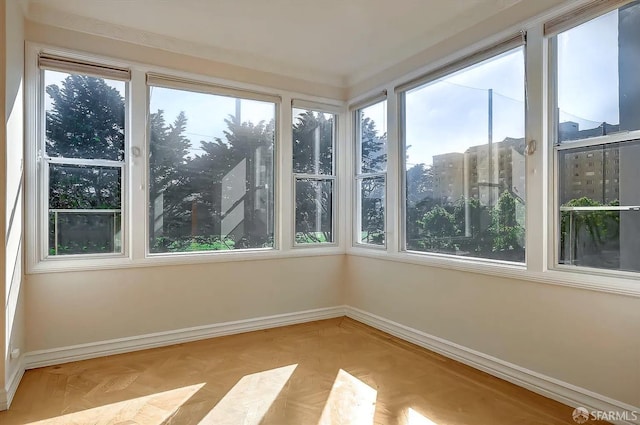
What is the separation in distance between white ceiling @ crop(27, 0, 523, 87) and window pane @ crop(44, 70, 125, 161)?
44 centimetres

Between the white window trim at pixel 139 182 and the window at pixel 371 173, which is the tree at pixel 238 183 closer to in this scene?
the white window trim at pixel 139 182

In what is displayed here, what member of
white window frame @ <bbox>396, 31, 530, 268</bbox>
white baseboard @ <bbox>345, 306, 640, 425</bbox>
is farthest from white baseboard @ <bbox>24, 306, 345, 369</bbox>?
white window frame @ <bbox>396, 31, 530, 268</bbox>

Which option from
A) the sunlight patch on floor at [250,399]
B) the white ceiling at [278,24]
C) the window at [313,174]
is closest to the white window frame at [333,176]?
the window at [313,174]

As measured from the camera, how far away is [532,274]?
2.62 m

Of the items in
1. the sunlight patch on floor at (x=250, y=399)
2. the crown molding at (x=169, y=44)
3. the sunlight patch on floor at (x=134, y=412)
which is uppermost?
the crown molding at (x=169, y=44)

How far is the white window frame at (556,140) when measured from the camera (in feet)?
7.53

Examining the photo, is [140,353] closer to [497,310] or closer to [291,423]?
[291,423]

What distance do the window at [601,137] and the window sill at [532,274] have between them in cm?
9

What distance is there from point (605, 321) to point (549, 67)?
1.70 metres

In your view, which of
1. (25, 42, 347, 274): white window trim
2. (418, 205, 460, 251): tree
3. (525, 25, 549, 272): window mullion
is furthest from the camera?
(418, 205, 460, 251): tree

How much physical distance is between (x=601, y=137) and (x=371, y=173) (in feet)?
7.39

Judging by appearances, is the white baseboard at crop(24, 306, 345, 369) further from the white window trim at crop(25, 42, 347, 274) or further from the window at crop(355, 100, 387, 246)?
the window at crop(355, 100, 387, 246)

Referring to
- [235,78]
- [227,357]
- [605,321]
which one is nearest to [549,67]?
[605,321]

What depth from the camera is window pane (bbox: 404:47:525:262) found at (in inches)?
112
